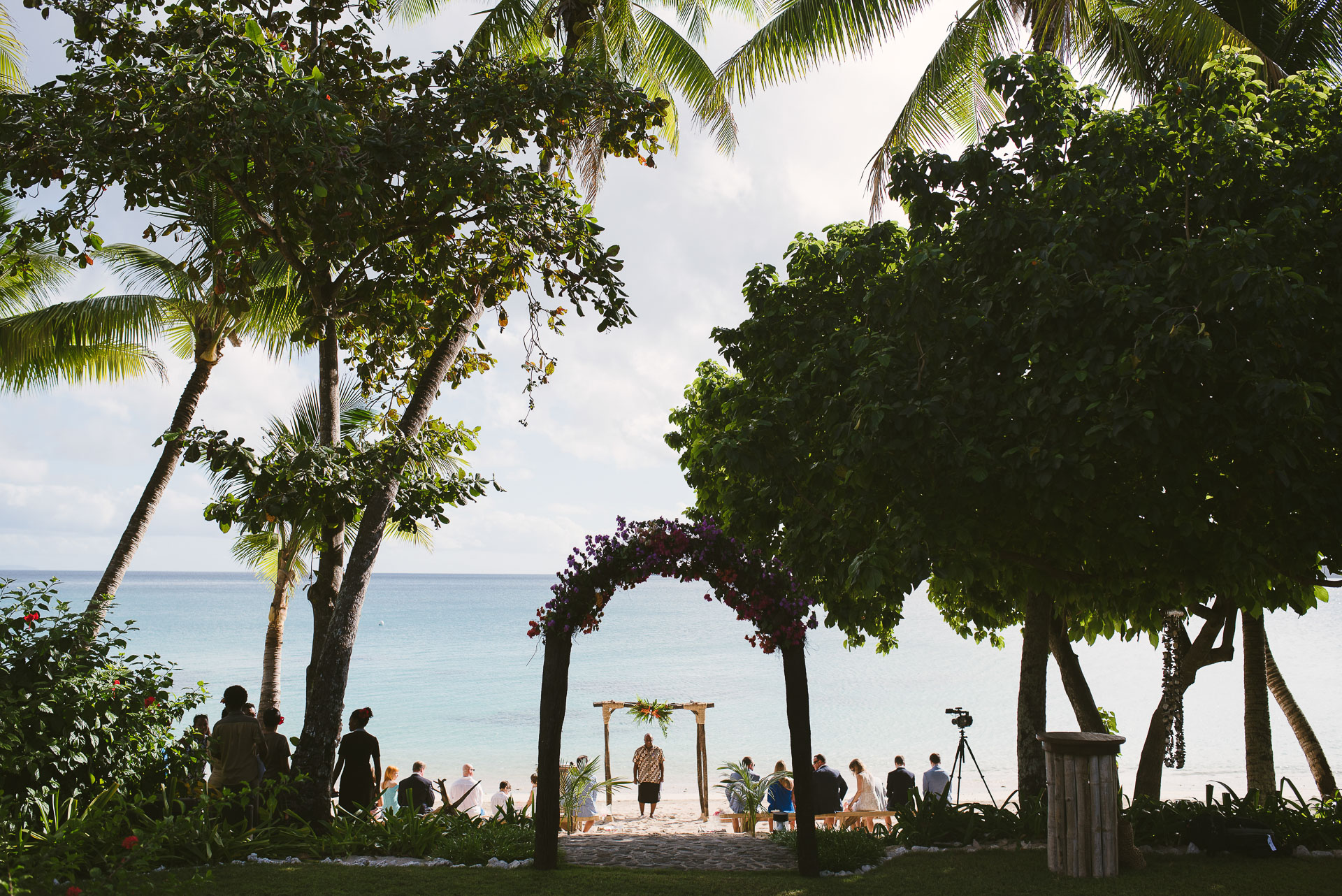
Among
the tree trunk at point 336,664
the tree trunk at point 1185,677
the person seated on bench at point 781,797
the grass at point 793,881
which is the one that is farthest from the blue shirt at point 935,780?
the tree trunk at point 336,664

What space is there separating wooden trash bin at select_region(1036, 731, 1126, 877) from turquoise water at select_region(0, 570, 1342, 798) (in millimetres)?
2021

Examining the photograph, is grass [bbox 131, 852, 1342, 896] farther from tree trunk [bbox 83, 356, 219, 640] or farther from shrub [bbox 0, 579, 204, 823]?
tree trunk [bbox 83, 356, 219, 640]

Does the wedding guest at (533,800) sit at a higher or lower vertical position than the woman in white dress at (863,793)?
higher

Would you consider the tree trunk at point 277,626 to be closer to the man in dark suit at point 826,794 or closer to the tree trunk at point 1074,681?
the man in dark suit at point 826,794

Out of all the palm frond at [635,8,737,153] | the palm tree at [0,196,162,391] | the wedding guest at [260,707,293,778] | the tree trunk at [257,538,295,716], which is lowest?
the wedding guest at [260,707,293,778]

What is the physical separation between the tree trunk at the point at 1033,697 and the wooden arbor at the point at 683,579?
3.30m

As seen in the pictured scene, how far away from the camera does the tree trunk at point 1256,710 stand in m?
10.7

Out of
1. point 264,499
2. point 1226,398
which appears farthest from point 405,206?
point 1226,398

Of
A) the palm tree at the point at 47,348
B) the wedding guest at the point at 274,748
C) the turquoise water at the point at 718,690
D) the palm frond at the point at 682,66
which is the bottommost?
the turquoise water at the point at 718,690

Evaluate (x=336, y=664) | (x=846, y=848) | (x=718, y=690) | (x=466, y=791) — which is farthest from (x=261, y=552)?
(x=718, y=690)

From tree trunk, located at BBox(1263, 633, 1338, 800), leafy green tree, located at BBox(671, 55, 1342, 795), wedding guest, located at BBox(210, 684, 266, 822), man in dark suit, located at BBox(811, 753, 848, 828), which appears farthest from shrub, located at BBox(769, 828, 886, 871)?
tree trunk, located at BBox(1263, 633, 1338, 800)

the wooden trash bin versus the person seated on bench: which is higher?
the wooden trash bin

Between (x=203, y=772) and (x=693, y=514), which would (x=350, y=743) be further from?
(x=693, y=514)

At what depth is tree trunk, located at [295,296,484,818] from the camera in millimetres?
8500
